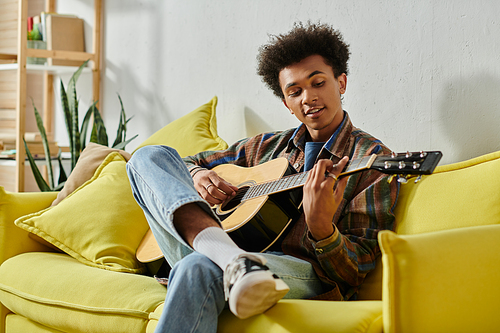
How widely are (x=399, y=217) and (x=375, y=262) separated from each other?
140 millimetres

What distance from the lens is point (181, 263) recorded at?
1086 millimetres

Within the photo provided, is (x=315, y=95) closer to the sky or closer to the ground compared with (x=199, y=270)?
closer to the sky

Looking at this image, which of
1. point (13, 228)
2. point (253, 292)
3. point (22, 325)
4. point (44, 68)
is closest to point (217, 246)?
point (253, 292)

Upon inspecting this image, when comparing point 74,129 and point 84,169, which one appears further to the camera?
point 74,129

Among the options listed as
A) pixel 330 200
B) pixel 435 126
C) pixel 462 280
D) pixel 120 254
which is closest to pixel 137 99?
pixel 120 254

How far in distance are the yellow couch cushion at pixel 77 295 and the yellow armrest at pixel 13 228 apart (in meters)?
0.11

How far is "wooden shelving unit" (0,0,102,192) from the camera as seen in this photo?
289cm

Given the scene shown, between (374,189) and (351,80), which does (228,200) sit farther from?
(351,80)

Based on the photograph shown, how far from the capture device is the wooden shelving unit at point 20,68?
289 cm

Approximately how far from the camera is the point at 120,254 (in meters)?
1.66

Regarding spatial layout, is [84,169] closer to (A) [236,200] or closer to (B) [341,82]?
(A) [236,200]

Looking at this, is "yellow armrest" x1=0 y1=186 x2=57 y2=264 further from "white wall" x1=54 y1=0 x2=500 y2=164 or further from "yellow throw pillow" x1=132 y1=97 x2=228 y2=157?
"white wall" x1=54 y1=0 x2=500 y2=164

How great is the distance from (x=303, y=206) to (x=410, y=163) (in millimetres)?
290

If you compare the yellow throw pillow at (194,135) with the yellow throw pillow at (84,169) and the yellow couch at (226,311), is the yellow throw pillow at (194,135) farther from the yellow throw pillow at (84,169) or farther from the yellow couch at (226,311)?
Answer: the yellow throw pillow at (84,169)
